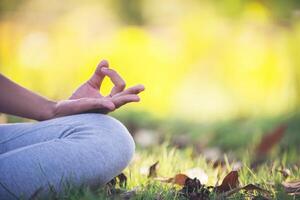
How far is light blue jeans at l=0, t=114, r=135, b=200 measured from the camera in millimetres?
1786

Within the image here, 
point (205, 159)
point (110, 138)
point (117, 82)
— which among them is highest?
point (117, 82)

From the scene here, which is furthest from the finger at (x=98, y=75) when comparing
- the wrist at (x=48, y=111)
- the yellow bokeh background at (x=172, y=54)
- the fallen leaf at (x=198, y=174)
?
the yellow bokeh background at (x=172, y=54)

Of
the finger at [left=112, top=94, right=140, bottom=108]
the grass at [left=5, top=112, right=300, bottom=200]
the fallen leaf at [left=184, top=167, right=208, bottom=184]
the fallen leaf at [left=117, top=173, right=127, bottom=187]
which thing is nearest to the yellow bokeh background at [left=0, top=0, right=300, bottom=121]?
the grass at [left=5, top=112, right=300, bottom=200]

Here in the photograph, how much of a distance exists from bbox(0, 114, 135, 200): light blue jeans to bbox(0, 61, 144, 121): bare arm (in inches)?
1.6

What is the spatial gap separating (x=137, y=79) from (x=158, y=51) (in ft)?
1.96

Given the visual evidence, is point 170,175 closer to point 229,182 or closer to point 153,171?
point 153,171

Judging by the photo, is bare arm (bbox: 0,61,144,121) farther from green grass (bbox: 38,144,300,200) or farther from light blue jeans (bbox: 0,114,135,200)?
green grass (bbox: 38,144,300,200)

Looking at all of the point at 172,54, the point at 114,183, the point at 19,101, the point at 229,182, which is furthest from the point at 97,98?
the point at 172,54

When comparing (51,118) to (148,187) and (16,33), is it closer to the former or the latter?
(148,187)

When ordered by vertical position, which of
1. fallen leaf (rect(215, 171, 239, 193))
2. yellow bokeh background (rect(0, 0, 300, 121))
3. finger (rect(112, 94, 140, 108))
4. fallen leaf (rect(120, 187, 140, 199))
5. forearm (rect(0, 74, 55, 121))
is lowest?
yellow bokeh background (rect(0, 0, 300, 121))

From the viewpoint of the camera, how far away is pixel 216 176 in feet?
7.84

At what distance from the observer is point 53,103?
Answer: 2023 millimetres

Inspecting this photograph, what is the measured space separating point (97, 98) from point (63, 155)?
0.23 metres

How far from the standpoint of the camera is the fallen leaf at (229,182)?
2070 millimetres
